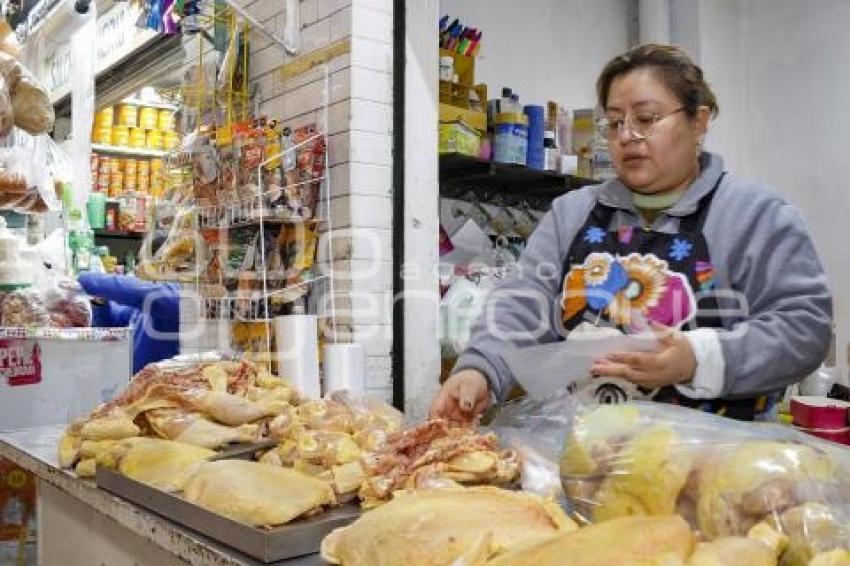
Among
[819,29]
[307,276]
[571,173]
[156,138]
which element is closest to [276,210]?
[307,276]

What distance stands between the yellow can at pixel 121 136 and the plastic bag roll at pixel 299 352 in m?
4.13

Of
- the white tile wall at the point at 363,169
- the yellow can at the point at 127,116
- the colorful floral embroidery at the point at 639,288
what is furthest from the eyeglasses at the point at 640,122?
the yellow can at the point at 127,116

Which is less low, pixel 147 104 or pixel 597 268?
pixel 147 104

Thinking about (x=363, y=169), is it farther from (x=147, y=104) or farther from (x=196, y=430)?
(x=147, y=104)

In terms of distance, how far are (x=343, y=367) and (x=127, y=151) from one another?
443 cm

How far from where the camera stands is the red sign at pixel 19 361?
102 inches

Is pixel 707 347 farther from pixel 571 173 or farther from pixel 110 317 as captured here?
pixel 110 317

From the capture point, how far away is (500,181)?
4020 millimetres

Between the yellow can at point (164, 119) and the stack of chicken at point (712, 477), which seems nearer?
the stack of chicken at point (712, 477)

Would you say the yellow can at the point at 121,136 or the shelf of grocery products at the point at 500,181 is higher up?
the yellow can at the point at 121,136

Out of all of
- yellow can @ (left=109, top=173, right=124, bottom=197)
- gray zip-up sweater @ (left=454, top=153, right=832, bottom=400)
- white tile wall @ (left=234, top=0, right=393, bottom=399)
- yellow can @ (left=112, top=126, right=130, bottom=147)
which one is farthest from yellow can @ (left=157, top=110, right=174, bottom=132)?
gray zip-up sweater @ (left=454, top=153, right=832, bottom=400)

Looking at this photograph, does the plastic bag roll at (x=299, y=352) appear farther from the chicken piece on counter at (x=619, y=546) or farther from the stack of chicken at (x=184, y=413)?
the chicken piece on counter at (x=619, y=546)

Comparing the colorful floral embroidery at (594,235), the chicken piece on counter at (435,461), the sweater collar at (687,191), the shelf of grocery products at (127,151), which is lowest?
the chicken piece on counter at (435,461)

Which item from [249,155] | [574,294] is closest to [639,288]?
[574,294]
